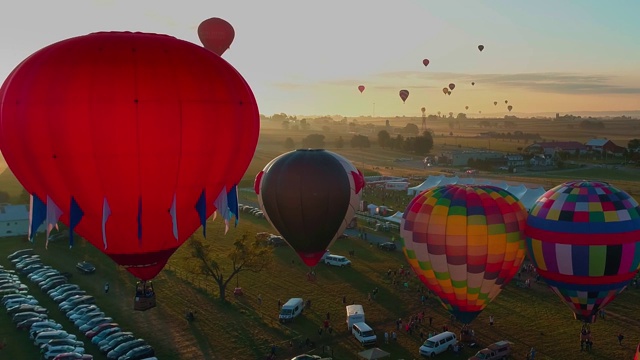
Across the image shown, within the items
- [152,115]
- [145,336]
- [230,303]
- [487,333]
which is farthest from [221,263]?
[152,115]

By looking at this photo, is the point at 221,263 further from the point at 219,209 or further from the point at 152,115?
the point at 152,115

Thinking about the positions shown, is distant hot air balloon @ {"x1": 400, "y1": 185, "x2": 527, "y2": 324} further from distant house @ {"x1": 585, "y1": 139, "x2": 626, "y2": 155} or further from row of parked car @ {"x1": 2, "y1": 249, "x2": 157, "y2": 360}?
distant house @ {"x1": 585, "y1": 139, "x2": 626, "y2": 155}

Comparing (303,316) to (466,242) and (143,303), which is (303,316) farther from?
(143,303)

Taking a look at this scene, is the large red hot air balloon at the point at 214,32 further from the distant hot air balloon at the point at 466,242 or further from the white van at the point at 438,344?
the white van at the point at 438,344

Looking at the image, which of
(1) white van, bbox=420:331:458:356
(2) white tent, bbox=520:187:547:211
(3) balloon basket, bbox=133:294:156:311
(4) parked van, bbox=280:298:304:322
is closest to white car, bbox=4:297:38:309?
(4) parked van, bbox=280:298:304:322

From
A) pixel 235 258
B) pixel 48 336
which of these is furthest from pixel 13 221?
pixel 235 258
